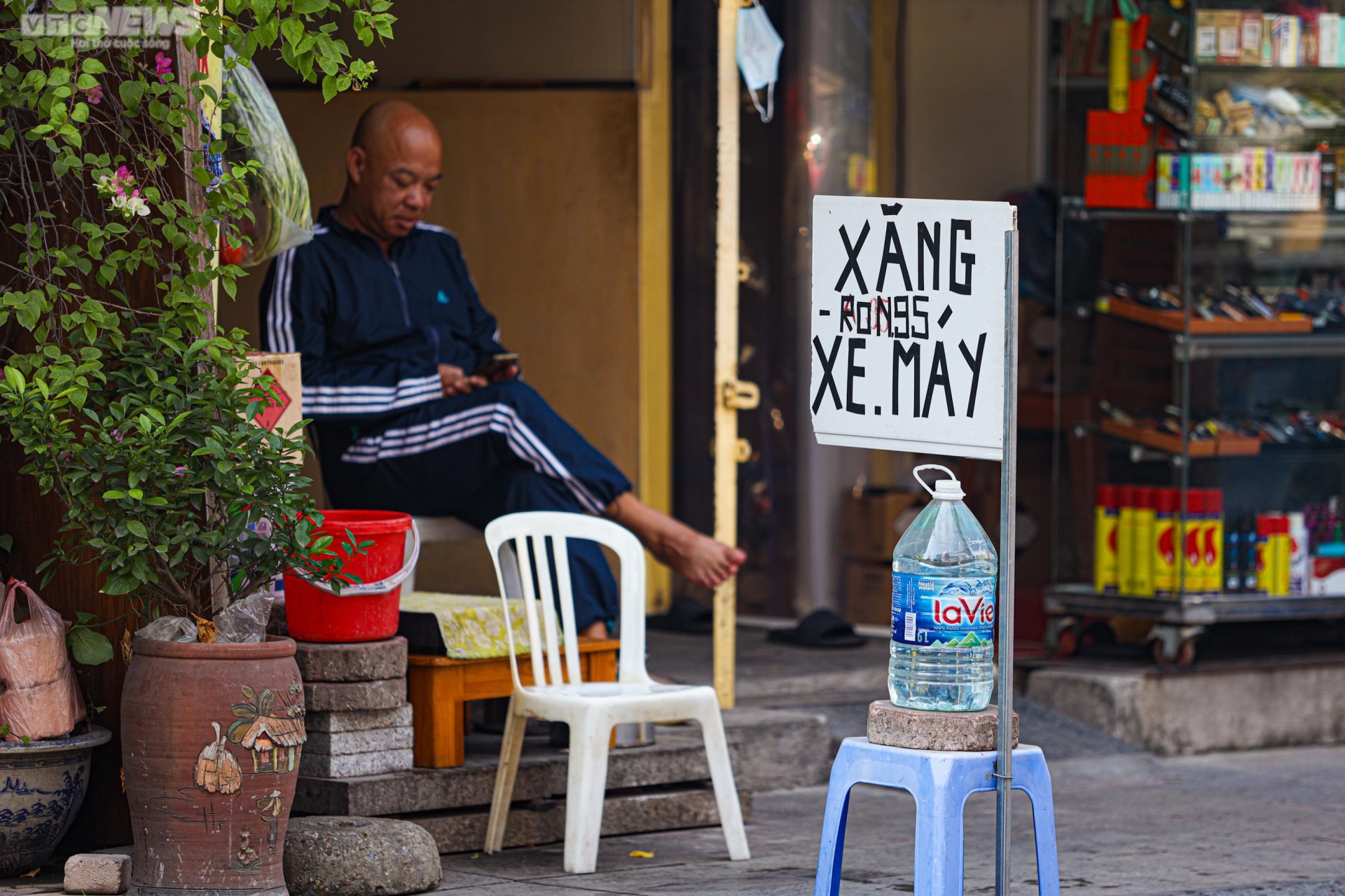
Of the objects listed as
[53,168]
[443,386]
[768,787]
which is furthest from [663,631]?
[53,168]

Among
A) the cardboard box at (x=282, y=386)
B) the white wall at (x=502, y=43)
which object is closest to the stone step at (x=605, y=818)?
the cardboard box at (x=282, y=386)

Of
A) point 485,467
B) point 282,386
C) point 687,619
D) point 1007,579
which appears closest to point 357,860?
point 282,386

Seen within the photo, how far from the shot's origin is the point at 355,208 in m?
5.78

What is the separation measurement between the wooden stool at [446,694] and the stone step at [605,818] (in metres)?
0.15

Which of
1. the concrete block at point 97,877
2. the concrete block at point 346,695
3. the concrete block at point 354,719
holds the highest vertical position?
the concrete block at point 346,695

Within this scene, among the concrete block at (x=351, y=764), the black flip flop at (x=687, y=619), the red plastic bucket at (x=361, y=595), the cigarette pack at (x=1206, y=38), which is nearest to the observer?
the red plastic bucket at (x=361, y=595)

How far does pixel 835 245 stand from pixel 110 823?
2235 mm

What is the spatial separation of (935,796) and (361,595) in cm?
165

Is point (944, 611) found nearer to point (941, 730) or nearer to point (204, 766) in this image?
point (941, 730)

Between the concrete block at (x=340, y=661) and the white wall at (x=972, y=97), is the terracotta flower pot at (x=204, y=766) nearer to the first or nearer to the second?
the concrete block at (x=340, y=661)

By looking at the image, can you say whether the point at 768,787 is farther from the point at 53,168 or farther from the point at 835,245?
the point at 53,168

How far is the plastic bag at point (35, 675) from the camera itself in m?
4.11

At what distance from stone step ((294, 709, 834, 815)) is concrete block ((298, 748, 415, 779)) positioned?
0.01 meters

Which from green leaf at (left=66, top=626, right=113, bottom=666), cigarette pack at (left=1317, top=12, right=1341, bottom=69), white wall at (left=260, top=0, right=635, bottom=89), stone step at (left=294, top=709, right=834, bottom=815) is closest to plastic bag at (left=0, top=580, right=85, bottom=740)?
green leaf at (left=66, top=626, right=113, bottom=666)
